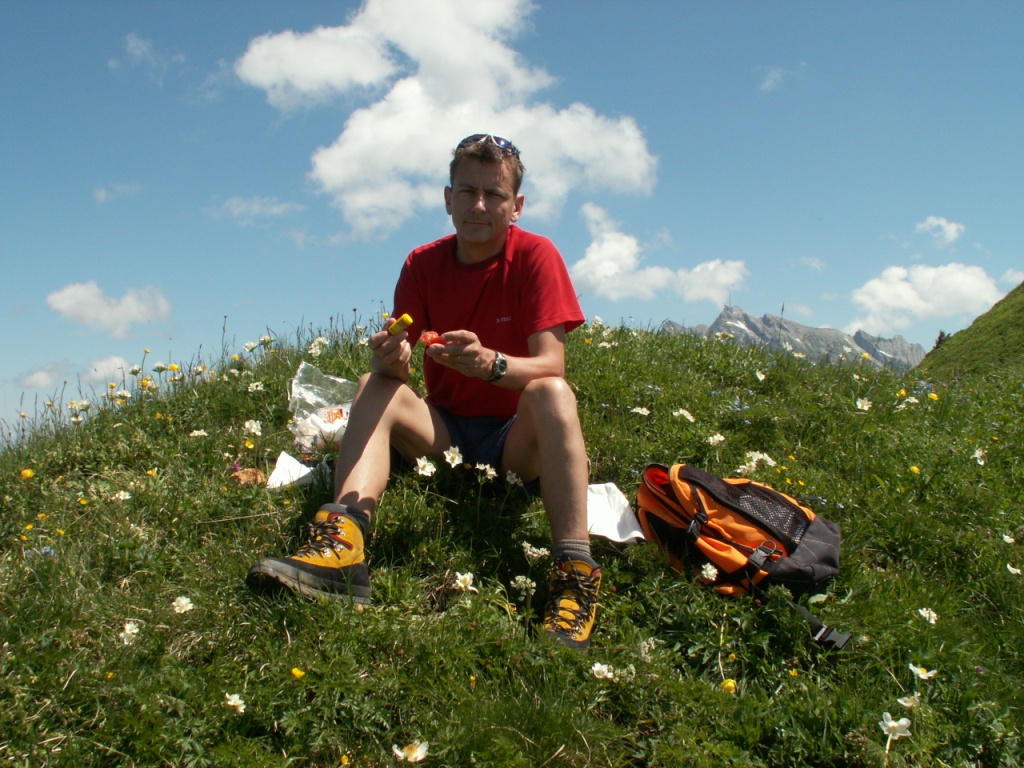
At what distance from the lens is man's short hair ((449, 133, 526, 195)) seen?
343 cm

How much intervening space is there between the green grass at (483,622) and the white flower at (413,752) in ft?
0.14

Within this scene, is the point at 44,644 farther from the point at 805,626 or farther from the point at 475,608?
the point at 805,626

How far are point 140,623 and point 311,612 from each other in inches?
23.4

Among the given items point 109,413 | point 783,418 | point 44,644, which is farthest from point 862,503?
point 109,413

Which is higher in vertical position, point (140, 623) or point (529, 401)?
Answer: point (529, 401)

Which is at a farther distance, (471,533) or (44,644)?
(471,533)

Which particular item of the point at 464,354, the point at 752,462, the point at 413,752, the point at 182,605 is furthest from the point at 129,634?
the point at 752,462

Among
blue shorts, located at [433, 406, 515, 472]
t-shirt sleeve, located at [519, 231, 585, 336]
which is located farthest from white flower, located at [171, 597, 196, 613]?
t-shirt sleeve, located at [519, 231, 585, 336]

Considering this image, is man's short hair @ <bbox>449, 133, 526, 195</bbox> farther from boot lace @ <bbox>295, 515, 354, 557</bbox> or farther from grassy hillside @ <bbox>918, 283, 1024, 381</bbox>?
grassy hillside @ <bbox>918, 283, 1024, 381</bbox>

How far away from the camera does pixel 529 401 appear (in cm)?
325

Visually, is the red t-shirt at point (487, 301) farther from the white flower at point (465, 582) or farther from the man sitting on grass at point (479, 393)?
the white flower at point (465, 582)

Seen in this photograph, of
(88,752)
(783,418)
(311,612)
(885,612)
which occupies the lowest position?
(885,612)

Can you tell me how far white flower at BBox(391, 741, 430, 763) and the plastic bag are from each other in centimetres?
215

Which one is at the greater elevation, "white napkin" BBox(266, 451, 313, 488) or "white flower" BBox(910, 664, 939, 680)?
"white napkin" BBox(266, 451, 313, 488)
